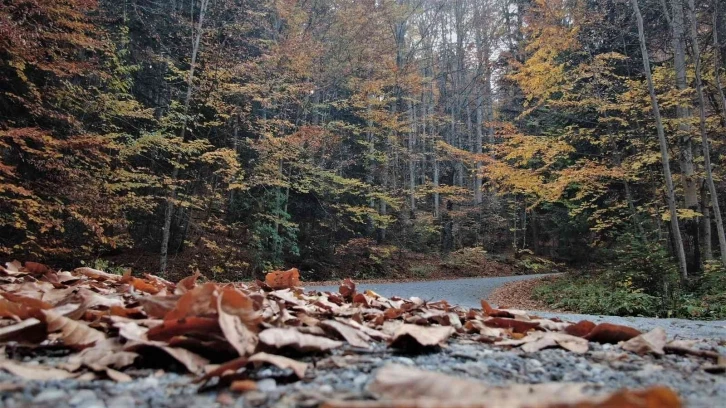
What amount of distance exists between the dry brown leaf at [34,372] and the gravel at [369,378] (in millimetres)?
22

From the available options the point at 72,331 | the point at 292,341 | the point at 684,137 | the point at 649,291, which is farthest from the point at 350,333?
the point at 684,137

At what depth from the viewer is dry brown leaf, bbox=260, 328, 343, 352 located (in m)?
1.23

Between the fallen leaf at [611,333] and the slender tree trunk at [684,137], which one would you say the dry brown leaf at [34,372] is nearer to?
the fallen leaf at [611,333]

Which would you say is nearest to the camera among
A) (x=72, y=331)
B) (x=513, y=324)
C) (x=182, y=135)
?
(x=72, y=331)

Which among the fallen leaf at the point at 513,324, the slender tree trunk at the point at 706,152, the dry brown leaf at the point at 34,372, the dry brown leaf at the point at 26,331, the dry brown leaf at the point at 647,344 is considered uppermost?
the slender tree trunk at the point at 706,152

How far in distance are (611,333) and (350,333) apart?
113cm

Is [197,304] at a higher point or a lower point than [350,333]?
higher

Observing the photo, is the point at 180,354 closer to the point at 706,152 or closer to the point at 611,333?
the point at 611,333

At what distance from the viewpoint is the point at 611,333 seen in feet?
5.95

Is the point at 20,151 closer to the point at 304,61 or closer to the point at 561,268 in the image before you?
the point at 304,61

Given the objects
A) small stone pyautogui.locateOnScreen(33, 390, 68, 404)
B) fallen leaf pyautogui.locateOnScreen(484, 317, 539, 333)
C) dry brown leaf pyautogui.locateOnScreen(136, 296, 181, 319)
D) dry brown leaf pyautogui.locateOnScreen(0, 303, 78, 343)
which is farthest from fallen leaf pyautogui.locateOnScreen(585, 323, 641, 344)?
dry brown leaf pyautogui.locateOnScreen(0, 303, 78, 343)

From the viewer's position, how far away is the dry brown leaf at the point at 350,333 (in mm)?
1523

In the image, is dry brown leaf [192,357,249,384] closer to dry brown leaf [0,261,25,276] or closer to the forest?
dry brown leaf [0,261,25,276]

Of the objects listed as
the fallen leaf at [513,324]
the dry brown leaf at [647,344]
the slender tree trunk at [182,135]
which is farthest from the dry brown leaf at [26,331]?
the slender tree trunk at [182,135]
